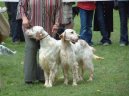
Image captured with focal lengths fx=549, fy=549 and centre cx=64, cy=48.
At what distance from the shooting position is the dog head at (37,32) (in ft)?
32.3

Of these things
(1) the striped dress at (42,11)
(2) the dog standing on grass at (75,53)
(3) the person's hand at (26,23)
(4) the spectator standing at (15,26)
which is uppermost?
(1) the striped dress at (42,11)

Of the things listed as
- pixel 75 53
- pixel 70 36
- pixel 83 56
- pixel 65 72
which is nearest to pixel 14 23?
pixel 83 56

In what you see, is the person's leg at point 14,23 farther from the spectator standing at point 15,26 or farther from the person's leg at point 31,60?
the person's leg at point 31,60

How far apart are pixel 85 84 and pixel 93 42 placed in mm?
6488

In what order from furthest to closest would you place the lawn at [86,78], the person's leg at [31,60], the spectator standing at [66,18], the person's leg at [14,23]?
the person's leg at [14,23] < the spectator standing at [66,18] < the person's leg at [31,60] < the lawn at [86,78]

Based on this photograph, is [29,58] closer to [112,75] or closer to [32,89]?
[32,89]

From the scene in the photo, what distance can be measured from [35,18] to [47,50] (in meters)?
0.66

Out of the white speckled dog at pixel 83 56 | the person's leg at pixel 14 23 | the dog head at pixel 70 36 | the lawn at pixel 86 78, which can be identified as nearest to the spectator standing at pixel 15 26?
the person's leg at pixel 14 23

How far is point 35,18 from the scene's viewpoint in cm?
1011

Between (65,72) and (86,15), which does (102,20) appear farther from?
(65,72)

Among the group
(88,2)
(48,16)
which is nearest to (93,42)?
(88,2)

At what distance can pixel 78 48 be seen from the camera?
34.3ft

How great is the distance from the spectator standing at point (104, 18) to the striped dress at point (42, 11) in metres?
5.71

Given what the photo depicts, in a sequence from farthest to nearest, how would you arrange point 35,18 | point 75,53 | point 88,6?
point 88,6, point 75,53, point 35,18
